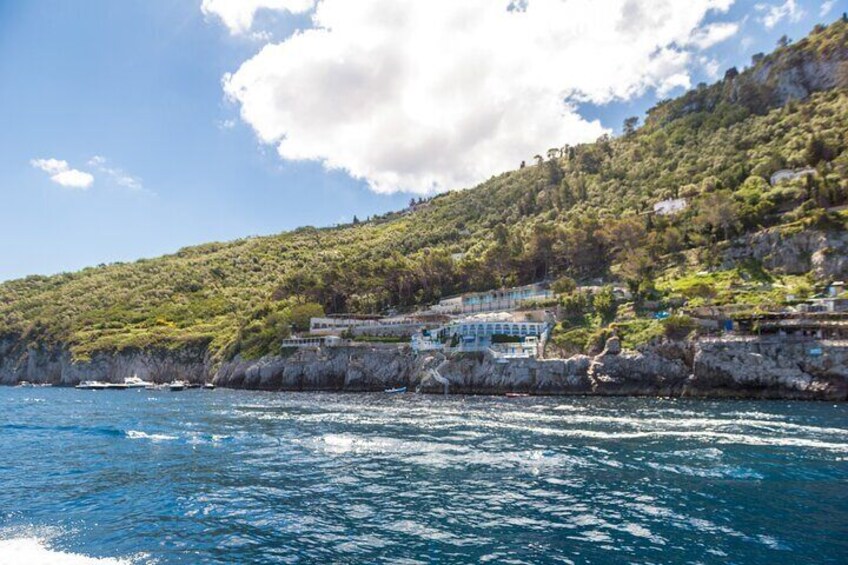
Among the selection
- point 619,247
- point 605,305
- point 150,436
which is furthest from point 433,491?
point 619,247

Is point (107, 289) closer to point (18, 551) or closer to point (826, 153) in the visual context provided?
point (18, 551)

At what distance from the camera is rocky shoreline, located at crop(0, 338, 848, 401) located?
62.6 metres

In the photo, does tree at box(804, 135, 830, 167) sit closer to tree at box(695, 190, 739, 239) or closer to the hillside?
the hillside

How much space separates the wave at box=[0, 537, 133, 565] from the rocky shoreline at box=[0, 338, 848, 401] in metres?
63.6

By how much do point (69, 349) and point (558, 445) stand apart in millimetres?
143310

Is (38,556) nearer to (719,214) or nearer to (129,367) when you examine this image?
(719,214)

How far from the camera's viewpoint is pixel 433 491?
23984 millimetres

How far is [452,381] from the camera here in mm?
81438

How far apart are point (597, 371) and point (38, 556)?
66.0m

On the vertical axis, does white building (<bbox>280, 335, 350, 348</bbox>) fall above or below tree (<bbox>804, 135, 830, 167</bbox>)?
below

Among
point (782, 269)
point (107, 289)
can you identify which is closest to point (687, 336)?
point (782, 269)

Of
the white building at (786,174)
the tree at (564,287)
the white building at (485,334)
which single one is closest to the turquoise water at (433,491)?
the white building at (485,334)

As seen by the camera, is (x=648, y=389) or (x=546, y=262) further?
(x=546, y=262)

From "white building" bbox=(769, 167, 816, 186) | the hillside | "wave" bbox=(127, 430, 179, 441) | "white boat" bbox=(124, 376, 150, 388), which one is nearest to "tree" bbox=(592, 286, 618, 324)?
the hillside
